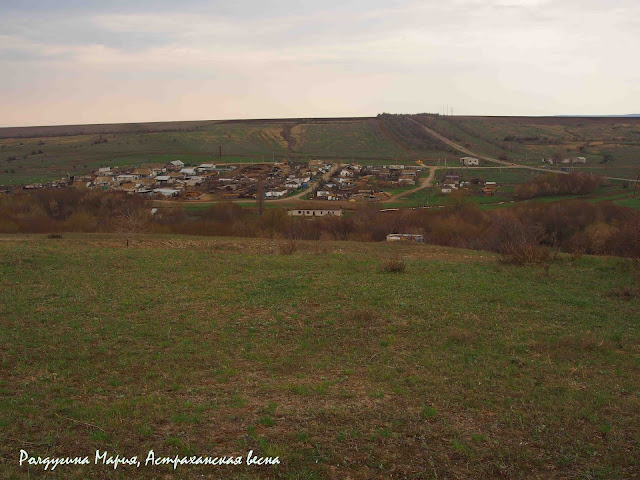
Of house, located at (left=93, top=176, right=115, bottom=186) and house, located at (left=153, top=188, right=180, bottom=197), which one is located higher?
house, located at (left=93, top=176, right=115, bottom=186)

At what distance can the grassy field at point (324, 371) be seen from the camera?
18.4 feet

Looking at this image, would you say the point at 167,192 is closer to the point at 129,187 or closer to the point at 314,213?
the point at 129,187

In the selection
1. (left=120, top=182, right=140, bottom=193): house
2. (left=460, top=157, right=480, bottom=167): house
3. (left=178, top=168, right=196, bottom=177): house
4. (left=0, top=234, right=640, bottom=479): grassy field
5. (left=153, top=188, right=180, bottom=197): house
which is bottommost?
(left=0, top=234, right=640, bottom=479): grassy field

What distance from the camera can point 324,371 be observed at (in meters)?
8.28

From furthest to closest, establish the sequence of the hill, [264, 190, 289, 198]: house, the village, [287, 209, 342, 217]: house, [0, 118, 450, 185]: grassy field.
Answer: [0, 118, 450, 185]: grassy field
the hill
[264, 190, 289, 198]: house
the village
[287, 209, 342, 217]: house

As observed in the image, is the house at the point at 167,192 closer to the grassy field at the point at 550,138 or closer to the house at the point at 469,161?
the house at the point at 469,161

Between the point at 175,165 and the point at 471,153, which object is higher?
the point at 471,153

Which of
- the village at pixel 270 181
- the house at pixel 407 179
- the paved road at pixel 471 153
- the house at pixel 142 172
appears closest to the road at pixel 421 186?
the village at pixel 270 181

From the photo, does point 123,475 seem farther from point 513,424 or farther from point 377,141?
point 377,141

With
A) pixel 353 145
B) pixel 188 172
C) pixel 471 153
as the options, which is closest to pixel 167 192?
pixel 188 172

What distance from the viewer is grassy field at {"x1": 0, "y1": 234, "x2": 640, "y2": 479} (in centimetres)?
561

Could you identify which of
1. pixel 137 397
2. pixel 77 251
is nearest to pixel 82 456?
pixel 137 397

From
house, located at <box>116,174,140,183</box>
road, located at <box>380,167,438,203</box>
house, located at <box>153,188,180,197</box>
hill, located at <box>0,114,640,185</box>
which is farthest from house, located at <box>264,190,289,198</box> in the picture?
hill, located at <box>0,114,640,185</box>

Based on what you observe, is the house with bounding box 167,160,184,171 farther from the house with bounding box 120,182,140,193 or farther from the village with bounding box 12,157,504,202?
the house with bounding box 120,182,140,193
